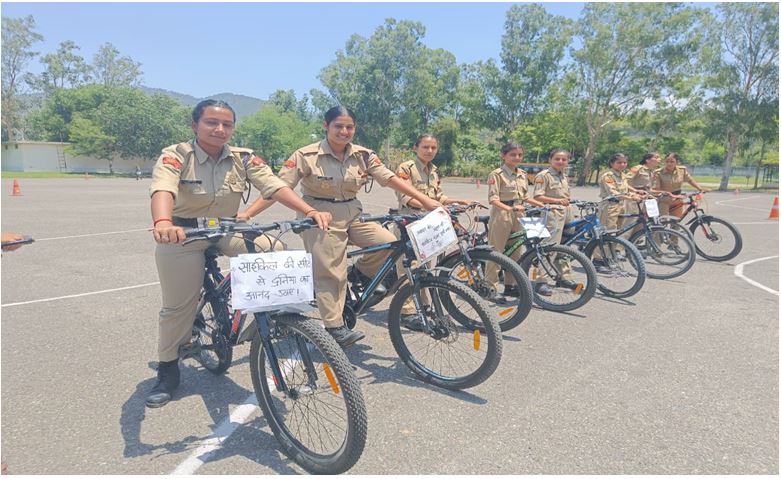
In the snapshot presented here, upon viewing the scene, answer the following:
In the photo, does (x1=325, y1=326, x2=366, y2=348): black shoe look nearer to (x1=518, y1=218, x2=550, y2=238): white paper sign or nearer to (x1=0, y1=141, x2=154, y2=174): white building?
(x1=518, y1=218, x2=550, y2=238): white paper sign

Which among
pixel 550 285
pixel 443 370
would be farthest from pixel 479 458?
pixel 550 285

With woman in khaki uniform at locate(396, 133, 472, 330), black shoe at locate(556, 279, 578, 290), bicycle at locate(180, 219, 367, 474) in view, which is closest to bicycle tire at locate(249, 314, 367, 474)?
bicycle at locate(180, 219, 367, 474)

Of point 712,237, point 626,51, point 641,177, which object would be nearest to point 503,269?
point 641,177

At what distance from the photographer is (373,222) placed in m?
3.77

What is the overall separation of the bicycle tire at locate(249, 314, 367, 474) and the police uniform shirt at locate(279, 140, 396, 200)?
144 cm

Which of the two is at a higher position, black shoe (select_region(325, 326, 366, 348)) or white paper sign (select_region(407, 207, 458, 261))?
white paper sign (select_region(407, 207, 458, 261))

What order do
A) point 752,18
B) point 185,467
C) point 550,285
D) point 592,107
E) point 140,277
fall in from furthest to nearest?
1. point 592,107
2. point 752,18
3. point 140,277
4. point 550,285
5. point 185,467

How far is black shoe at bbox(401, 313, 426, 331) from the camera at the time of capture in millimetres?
3328

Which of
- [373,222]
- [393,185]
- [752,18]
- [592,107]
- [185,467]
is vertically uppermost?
[752,18]

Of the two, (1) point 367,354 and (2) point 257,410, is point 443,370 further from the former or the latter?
(2) point 257,410

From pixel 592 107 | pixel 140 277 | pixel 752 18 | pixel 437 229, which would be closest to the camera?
pixel 437 229

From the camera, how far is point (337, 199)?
12.1 feet

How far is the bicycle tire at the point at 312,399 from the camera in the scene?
7.33 feet

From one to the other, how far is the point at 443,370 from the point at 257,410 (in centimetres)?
138
